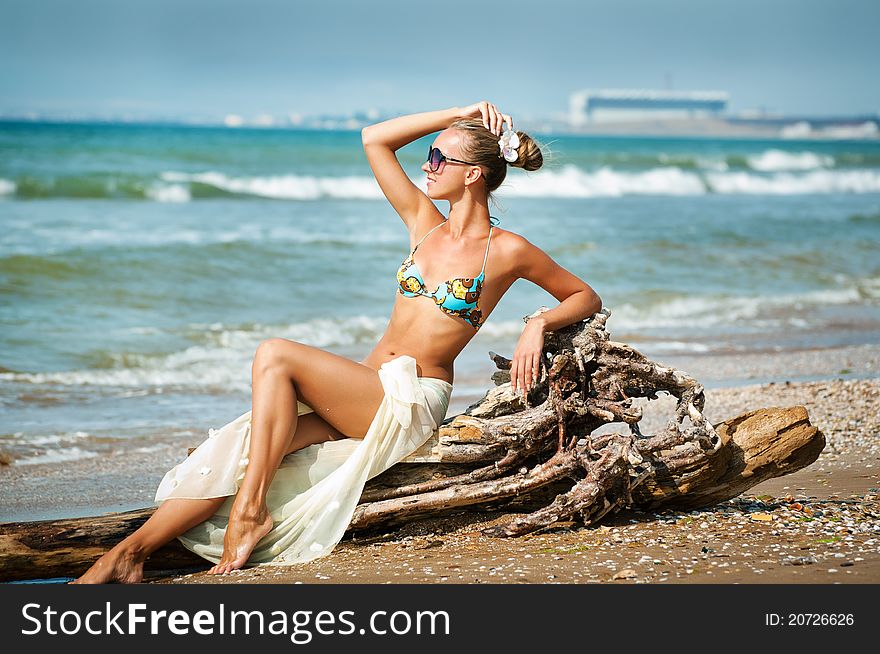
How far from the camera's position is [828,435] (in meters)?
6.70

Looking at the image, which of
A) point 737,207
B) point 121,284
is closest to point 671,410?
point 121,284

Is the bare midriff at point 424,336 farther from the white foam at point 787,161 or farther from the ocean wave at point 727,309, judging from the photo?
the white foam at point 787,161

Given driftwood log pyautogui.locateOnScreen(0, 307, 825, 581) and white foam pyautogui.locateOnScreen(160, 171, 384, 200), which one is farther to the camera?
white foam pyautogui.locateOnScreen(160, 171, 384, 200)

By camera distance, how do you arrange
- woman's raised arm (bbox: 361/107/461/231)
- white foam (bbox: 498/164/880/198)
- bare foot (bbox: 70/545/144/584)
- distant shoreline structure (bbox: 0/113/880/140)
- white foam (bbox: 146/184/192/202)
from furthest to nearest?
1. distant shoreline structure (bbox: 0/113/880/140)
2. white foam (bbox: 498/164/880/198)
3. white foam (bbox: 146/184/192/202)
4. woman's raised arm (bbox: 361/107/461/231)
5. bare foot (bbox: 70/545/144/584)

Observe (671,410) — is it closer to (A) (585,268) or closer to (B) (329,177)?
(A) (585,268)

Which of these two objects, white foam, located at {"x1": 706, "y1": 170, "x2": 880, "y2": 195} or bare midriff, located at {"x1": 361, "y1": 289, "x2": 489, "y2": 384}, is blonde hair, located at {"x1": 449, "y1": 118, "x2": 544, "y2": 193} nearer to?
bare midriff, located at {"x1": 361, "y1": 289, "x2": 489, "y2": 384}

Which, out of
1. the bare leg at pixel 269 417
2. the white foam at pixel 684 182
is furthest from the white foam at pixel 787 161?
the bare leg at pixel 269 417

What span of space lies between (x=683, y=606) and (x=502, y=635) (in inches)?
27.1

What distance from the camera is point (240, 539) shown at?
4379 millimetres

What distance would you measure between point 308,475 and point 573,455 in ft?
4.07

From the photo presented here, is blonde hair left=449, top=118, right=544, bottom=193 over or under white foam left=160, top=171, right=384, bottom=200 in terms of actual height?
under

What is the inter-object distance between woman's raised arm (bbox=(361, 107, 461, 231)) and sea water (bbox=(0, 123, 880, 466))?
1.64ft

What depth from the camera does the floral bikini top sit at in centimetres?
471

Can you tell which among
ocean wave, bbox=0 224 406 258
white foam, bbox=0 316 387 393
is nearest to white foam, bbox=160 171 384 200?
ocean wave, bbox=0 224 406 258
